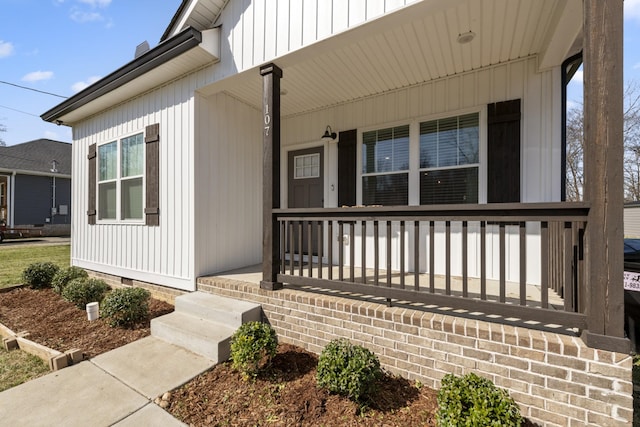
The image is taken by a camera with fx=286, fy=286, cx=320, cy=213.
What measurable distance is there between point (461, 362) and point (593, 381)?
75cm

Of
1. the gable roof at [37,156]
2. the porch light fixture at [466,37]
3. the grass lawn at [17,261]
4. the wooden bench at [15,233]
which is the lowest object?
the grass lawn at [17,261]

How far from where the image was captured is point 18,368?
2.69 metres

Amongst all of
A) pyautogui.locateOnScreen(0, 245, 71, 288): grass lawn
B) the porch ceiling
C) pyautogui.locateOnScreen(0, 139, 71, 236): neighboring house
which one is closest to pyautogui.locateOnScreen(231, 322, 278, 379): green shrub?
the porch ceiling

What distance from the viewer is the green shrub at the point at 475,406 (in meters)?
1.65

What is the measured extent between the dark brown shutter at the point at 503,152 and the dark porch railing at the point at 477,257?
0.42 meters

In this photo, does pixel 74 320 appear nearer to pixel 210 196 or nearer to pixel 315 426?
pixel 210 196

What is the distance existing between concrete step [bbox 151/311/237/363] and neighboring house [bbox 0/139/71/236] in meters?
16.9

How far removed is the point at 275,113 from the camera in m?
3.28

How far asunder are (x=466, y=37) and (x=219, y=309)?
12.9 ft

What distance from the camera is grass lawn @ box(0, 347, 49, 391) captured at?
2.50 m

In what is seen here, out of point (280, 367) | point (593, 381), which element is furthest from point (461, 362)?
point (280, 367)

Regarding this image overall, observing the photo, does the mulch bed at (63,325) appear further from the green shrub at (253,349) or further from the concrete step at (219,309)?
the green shrub at (253,349)

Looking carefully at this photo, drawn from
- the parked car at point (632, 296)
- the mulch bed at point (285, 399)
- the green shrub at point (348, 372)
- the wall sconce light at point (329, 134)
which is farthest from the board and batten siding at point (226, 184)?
the parked car at point (632, 296)

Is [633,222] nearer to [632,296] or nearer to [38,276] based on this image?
[632,296]
